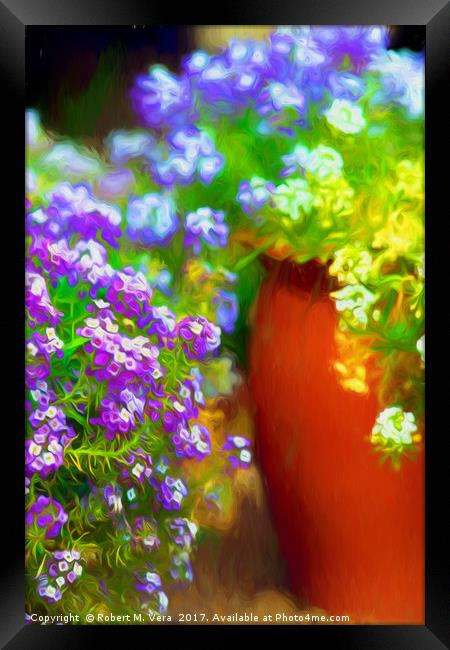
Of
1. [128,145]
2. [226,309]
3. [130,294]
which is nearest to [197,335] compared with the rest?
[226,309]

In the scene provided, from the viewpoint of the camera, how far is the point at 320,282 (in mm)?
1872

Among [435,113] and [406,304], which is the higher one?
[435,113]

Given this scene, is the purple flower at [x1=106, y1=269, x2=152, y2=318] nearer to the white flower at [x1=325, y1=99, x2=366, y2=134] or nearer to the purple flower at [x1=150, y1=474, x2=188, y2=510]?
the purple flower at [x1=150, y1=474, x2=188, y2=510]

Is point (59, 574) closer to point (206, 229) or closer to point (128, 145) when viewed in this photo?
point (206, 229)

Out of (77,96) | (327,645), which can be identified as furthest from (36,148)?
(327,645)

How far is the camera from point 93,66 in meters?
1.86

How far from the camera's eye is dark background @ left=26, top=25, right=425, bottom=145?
185cm

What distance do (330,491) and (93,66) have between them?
4.14ft

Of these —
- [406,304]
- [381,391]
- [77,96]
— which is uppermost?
[77,96]

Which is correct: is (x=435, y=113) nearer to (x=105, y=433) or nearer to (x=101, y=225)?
(x=101, y=225)

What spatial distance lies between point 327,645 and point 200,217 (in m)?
1.15

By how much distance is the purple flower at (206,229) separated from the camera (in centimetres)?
186

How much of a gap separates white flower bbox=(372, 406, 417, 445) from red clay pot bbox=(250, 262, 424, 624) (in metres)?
0.02

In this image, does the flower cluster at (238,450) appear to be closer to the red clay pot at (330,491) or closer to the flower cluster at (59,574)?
the red clay pot at (330,491)
